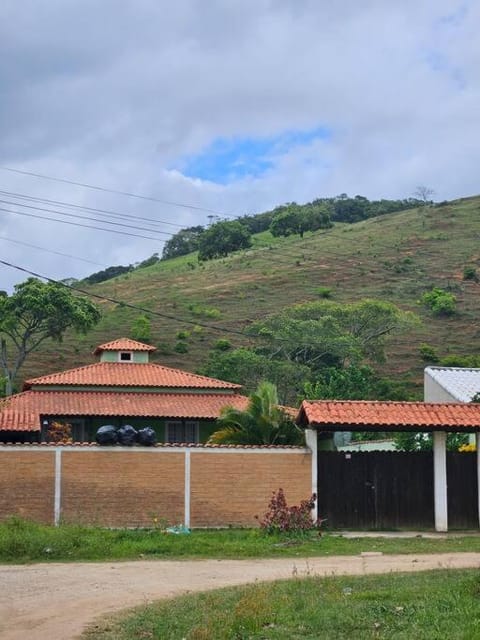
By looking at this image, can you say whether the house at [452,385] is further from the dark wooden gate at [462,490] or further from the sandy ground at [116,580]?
the sandy ground at [116,580]

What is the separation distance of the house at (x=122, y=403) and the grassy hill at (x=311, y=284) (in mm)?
24527

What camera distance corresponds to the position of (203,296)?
262 ft

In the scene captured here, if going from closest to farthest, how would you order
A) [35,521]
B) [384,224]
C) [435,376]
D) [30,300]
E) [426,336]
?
[35,521] < [435,376] < [30,300] < [426,336] < [384,224]

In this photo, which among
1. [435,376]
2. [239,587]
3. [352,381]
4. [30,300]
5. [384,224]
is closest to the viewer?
[239,587]

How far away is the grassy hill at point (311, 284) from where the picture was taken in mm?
67188

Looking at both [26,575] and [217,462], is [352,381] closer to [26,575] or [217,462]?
[217,462]

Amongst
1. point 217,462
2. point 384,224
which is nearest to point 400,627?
point 217,462

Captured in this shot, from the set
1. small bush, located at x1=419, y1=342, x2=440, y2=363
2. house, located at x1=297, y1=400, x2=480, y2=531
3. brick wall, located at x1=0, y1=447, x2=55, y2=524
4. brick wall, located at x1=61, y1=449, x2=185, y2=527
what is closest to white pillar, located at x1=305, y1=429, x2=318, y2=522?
house, located at x1=297, y1=400, x2=480, y2=531

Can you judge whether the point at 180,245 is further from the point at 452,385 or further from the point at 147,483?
the point at 147,483

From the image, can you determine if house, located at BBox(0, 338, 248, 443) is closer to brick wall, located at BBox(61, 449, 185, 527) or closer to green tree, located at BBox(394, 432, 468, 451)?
green tree, located at BBox(394, 432, 468, 451)

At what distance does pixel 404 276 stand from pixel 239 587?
72227mm

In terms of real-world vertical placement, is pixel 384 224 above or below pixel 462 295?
above

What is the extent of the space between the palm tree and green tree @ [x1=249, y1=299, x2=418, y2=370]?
93.7 ft

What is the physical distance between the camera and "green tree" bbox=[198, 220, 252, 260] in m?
98.8
